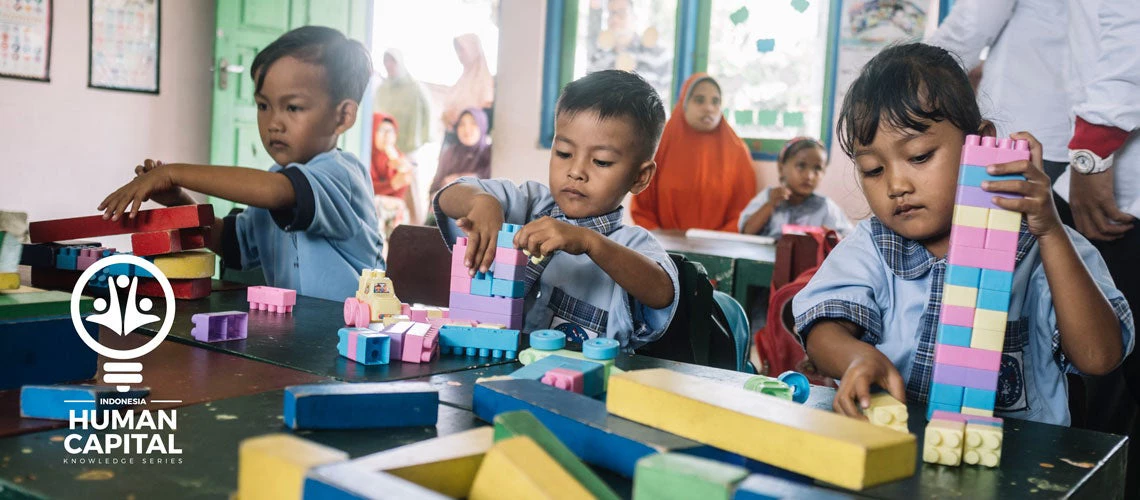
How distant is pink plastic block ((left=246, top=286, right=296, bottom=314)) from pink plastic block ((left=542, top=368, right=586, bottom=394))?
2.47ft

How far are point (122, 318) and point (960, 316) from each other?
1132 mm

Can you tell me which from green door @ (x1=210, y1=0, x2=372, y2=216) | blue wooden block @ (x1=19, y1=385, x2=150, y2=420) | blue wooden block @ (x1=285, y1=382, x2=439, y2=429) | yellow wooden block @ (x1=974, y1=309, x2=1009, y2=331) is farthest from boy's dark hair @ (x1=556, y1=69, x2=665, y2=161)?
green door @ (x1=210, y1=0, x2=372, y2=216)

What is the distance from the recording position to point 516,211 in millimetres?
2023

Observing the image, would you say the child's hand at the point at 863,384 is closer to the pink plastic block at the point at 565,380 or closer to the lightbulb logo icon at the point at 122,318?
the pink plastic block at the point at 565,380

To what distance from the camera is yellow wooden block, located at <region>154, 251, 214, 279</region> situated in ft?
5.42

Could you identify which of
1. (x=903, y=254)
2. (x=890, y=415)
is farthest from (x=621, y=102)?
(x=890, y=415)

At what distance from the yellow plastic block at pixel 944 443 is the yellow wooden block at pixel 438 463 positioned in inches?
16.6

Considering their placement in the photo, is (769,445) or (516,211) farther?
(516,211)

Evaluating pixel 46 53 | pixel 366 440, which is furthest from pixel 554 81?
pixel 366 440

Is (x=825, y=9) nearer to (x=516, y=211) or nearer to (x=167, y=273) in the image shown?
(x=516, y=211)

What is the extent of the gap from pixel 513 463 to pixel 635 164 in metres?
1.39

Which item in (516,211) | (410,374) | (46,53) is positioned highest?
(46,53)

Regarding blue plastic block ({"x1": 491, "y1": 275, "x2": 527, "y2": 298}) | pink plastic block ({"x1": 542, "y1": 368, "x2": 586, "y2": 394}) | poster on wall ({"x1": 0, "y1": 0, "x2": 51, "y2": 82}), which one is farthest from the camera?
poster on wall ({"x1": 0, "y1": 0, "x2": 51, "y2": 82})

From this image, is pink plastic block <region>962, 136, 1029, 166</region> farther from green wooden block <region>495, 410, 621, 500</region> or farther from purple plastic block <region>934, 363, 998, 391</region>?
green wooden block <region>495, 410, 621, 500</region>
